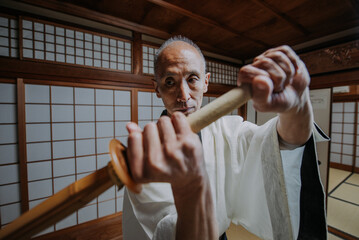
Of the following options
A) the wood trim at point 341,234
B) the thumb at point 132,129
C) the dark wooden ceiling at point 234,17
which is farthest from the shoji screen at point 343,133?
the thumb at point 132,129

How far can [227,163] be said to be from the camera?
4.09 feet

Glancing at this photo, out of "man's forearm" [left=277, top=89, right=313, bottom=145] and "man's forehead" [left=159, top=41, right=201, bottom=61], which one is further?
"man's forehead" [left=159, top=41, right=201, bottom=61]

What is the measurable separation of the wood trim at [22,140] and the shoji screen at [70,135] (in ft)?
0.27

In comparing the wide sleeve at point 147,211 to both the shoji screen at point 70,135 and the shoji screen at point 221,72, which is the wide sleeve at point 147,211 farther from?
the shoji screen at point 221,72

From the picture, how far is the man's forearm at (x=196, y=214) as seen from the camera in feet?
1.93

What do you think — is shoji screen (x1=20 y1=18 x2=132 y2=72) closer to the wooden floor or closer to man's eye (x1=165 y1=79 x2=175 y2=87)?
man's eye (x1=165 y1=79 x2=175 y2=87)

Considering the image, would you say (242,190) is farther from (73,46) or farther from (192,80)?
(73,46)

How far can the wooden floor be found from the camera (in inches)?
123

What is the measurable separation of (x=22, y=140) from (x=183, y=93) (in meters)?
2.88

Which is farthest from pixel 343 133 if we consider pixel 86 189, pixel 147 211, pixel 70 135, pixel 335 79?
pixel 70 135

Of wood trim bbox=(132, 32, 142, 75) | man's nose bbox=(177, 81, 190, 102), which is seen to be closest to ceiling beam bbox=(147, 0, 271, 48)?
wood trim bbox=(132, 32, 142, 75)

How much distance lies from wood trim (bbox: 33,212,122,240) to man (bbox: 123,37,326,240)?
8.30 ft

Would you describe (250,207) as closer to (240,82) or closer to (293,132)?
(293,132)

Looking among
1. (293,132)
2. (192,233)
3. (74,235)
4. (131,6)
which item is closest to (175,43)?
(293,132)
